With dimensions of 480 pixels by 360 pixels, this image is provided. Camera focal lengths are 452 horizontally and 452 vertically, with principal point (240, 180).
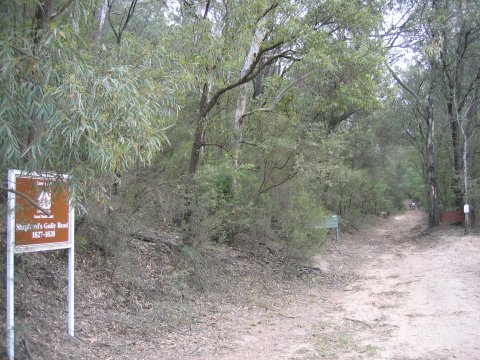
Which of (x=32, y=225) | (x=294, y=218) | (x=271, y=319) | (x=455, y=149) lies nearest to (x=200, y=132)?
(x=294, y=218)

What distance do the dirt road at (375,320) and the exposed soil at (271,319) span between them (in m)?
0.02

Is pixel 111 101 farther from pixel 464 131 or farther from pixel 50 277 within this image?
pixel 464 131

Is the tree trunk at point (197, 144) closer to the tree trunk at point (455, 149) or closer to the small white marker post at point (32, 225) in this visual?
the small white marker post at point (32, 225)

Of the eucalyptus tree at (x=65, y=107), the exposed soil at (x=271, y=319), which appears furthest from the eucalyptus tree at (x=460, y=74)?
the eucalyptus tree at (x=65, y=107)

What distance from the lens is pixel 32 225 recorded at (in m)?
5.65

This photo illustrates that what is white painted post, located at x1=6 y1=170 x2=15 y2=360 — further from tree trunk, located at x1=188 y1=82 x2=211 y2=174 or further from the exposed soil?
tree trunk, located at x1=188 y1=82 x2=211 y2=174

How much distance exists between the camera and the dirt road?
713cm

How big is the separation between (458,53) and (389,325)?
2139cm

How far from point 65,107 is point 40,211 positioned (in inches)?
69.6

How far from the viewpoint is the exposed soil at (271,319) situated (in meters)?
6.80

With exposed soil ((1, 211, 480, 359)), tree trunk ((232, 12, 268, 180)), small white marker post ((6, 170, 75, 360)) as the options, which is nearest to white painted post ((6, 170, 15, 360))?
small white marker post ((6, 170, 75, 360))

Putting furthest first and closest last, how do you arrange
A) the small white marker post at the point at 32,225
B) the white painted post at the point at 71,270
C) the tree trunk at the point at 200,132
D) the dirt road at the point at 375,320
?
1. the tree trunk at the point at 200,132
2. the dirt road at the point at 375,320
3. the white painted post at the point at 71,270
4. the small white marker post at the point at 32,225

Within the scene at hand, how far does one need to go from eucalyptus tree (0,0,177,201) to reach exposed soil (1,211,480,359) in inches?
79.5

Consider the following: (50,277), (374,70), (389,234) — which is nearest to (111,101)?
(50,277)
